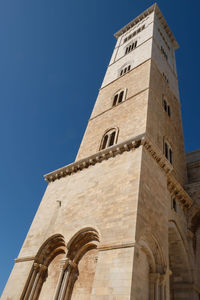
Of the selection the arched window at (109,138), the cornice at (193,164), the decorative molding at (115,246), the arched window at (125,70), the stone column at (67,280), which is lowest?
the stone column at (67,280)

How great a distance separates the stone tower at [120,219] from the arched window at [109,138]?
0.19 feet

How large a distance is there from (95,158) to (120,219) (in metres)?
3.46

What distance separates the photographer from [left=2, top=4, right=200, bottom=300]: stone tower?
6762 millimetres

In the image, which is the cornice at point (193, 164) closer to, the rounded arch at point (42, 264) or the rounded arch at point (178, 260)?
A: the rounded arch at point (178, 260)

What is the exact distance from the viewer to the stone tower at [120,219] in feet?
22.2

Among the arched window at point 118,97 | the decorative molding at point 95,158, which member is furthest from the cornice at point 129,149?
the arched window at point 118,97

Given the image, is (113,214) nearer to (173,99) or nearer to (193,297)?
(193,297)

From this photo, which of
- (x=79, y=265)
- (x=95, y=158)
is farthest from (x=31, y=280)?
(x=95, y=158)

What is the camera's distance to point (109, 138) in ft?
38.0

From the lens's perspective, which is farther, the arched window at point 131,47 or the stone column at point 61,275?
the arched window at point 131,47

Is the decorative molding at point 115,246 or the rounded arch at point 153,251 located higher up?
the rounded arch at point 153,251

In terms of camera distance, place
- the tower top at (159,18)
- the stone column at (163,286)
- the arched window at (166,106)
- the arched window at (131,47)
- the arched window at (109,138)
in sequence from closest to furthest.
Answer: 1. the stone column at (163,286)
2. the arched window at (109,138)
3. the arched window at (166,106)
4. the arched window at (131,47)
5. the tower top at (159,18)

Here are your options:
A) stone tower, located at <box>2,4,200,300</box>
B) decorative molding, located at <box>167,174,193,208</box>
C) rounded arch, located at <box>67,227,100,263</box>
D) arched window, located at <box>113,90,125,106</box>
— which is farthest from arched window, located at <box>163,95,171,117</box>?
rounded arch, located at <box>67,227,100,263</box>

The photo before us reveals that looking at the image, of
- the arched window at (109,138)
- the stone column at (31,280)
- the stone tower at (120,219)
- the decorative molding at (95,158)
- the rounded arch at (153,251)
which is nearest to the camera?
the stone tower at (120,219)
